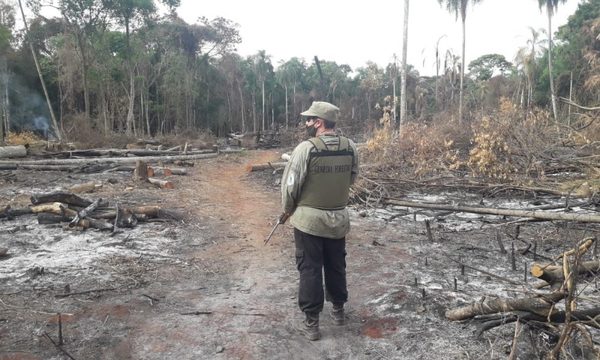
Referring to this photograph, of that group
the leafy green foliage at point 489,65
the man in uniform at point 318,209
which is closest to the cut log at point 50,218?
the man in uniform at point 318,209

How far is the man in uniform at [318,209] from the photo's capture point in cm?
339

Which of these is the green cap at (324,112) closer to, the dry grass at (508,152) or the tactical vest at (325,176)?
the tactical vest at (325,176)

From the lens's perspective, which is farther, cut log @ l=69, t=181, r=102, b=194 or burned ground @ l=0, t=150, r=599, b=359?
cut log @ l=69, t=181, r=102, b=194

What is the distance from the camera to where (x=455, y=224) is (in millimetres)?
6922

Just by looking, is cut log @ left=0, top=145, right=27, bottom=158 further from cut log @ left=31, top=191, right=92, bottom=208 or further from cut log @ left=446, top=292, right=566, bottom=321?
cut log @ left=446, top=292, right=566, bottom=321

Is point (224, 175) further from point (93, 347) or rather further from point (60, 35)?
point (60, 35)

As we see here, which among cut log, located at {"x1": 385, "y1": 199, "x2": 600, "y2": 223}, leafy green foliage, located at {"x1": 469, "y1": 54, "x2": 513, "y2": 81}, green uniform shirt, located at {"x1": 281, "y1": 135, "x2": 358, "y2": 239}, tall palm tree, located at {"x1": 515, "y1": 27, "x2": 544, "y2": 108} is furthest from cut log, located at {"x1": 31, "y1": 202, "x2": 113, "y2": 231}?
leafy green foliage, located at {"x1": 469, "y1": 54, "x2": 513, "y2": 81}

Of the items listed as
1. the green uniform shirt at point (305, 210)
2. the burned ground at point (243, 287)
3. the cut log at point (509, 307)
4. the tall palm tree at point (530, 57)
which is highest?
the tall palm tree at point (530, 57)

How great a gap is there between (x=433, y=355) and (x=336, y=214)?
123 cm

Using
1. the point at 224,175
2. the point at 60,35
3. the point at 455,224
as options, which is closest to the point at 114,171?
the point at 224,175

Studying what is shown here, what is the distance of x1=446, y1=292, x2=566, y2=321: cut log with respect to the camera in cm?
273

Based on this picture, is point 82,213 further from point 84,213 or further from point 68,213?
point 68,213

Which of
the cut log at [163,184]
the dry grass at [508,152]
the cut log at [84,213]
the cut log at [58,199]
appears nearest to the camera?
the cut log at [84,213]

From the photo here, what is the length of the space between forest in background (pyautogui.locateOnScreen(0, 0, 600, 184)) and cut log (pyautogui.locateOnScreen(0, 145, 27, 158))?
4893 millimetres
